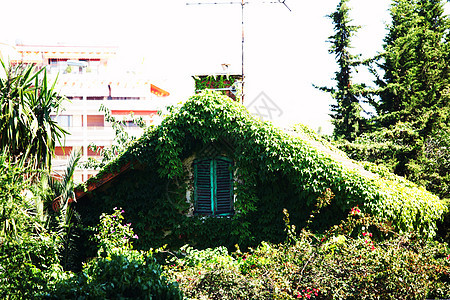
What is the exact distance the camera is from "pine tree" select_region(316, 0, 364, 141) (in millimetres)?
24473

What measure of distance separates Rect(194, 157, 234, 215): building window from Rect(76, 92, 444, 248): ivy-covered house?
0.09 ft

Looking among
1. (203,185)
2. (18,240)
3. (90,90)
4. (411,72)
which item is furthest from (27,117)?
(90,90)

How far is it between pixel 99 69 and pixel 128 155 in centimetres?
5808

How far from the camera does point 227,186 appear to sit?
483 inches

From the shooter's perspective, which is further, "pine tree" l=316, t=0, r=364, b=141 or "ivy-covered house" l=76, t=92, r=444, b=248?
"pine tree" l=316, t=0, r=364, b=141

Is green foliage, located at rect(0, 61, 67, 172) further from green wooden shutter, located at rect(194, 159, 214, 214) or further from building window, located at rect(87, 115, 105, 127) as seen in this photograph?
building window, located at rect(87, 115, 105, 127)

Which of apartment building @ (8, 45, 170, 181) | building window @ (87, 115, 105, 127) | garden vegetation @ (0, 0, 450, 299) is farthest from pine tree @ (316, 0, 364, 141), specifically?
building window @ (87, 115, 105, 127)

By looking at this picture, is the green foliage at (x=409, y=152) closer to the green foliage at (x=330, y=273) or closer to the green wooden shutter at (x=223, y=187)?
the green wooden shutter at (x=223, y=187)

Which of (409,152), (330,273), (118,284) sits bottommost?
(330,273)

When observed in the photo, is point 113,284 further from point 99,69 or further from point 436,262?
point 99,69

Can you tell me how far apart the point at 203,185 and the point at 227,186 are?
0.66m

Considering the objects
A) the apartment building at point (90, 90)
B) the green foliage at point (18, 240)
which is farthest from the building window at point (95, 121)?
the green foliage at point (18, 240)

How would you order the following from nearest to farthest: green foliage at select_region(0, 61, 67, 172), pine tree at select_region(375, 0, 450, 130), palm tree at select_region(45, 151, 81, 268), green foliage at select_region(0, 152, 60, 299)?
green foliage at select_region(0, 152, 60, 299) → green foliage at select_region(0, 61, 67, 172) → palm tree at select_region(45, 151, 81, 268) → pine tree at select_region(375, 0, 450, 130)

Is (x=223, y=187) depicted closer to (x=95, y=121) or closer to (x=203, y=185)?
(x=203, y=185)
